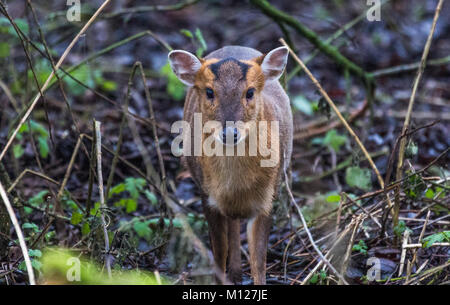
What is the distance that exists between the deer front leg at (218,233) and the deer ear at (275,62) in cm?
114

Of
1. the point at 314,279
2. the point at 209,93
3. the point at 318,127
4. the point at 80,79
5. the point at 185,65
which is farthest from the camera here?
the point at 318,127

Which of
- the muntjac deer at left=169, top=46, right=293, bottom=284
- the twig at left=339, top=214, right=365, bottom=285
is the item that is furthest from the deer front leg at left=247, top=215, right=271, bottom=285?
the twig at left=339, top=214, right=365, bottom=285

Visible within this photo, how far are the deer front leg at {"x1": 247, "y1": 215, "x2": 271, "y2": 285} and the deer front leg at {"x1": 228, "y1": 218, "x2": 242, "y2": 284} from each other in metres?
0.23

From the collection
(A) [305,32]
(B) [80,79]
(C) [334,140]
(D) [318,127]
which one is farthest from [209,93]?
(D) [318,127]

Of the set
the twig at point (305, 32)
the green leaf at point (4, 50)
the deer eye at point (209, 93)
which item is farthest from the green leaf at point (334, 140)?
the green leaf at point (4, 50)

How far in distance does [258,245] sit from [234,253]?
44 cm

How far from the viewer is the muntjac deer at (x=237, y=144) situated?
15.9 ft

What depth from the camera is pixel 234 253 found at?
5.61 m

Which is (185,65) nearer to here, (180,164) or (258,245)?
(258,245)

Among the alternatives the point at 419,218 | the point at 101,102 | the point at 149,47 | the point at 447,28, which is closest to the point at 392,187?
the point at 419,218

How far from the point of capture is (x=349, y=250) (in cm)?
480

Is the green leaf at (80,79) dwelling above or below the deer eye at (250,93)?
above

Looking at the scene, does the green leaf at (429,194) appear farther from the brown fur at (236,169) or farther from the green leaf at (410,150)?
the brown fur at (236,169)
